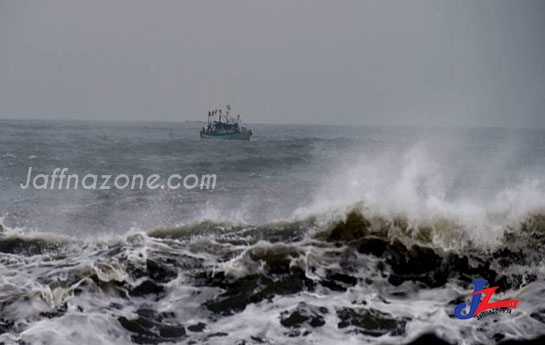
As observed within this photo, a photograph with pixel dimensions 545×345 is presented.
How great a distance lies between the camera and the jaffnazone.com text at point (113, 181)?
69.8 feet

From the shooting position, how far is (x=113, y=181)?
887 inches

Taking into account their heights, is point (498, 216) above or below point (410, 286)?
above

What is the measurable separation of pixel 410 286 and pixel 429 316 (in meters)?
1.43

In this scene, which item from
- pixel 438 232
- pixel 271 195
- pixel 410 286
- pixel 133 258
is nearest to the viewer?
pixel 410 286

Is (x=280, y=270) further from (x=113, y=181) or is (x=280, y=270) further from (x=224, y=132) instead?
(x=224, y=132)

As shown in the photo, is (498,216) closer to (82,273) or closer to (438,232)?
(438,232)

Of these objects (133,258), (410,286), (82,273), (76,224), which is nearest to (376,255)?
(410,286)

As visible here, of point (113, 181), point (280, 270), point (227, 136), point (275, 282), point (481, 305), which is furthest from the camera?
point (227, 136)

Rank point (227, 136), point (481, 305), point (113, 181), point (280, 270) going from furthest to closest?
point (227, 136), point (113, 181), point (280, 270), point (481, 305)

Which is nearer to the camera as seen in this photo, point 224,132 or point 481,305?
point 481,305

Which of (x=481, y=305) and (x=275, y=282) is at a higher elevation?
(x=481, y=305)

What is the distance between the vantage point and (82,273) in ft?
32.4

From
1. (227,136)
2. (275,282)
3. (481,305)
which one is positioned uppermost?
(227,136)

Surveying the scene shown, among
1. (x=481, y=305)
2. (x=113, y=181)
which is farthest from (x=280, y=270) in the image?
(x=113, y=181)
